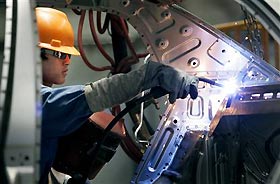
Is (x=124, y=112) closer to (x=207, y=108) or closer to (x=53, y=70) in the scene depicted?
(x=53, y=70)

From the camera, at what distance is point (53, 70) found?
118 inches

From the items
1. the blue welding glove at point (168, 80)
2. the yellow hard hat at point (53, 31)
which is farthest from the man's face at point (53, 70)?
the blue welding glove at point (168, 80)

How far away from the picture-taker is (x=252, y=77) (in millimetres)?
3201

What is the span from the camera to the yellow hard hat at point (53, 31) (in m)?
3.09

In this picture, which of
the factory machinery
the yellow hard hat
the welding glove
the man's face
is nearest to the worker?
the welding glove

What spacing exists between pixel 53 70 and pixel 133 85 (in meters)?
0.74

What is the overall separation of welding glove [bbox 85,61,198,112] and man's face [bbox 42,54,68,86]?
597 mm

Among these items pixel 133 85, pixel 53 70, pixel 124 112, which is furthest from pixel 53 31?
pixel 133 85

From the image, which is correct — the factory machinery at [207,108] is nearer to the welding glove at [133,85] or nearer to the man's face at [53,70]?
the man's face at [53,70]

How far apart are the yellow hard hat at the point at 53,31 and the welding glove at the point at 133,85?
2.37ft

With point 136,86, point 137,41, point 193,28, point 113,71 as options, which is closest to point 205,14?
point 137,41

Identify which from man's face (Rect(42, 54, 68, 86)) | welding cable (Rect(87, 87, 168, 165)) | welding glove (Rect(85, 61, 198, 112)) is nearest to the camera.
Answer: welding glove (Rect(85, 61, 198, 112))

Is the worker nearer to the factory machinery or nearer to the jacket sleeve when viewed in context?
the jacket sleeve

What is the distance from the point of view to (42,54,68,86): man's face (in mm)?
2998
